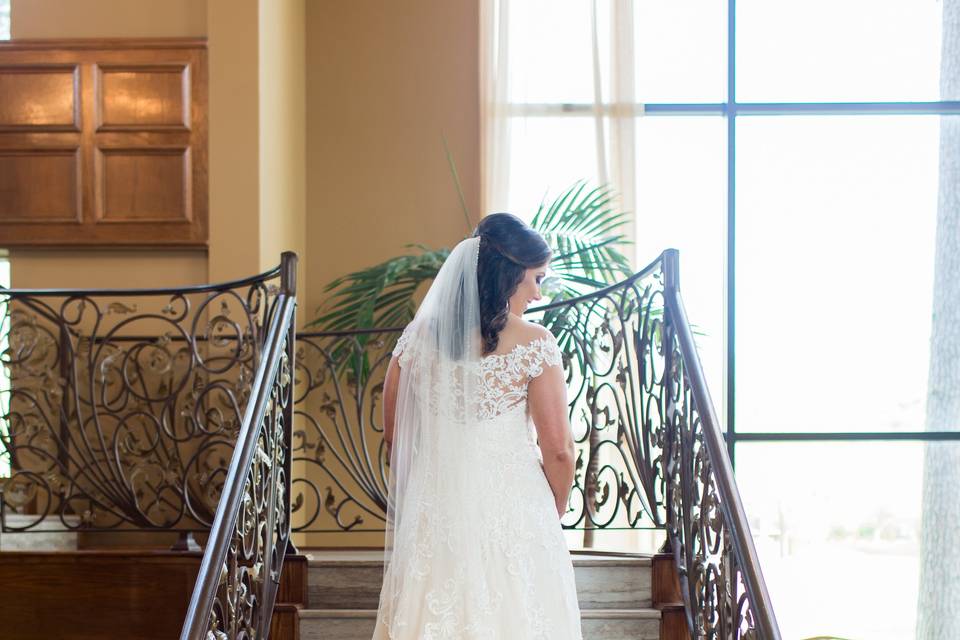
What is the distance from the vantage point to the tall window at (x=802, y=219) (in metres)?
7.30

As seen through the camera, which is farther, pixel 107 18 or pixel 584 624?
pixel 107 18

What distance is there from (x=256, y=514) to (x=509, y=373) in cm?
119

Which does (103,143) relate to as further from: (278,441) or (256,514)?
(256,514)

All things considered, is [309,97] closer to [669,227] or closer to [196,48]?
[196,48]

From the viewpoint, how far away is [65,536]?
5.69 metres

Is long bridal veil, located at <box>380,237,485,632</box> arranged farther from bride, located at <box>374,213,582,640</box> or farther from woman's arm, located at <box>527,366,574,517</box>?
woman's arm, located at <box>527,366,574,517</box>

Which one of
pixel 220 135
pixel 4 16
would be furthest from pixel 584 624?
pixel 4 16

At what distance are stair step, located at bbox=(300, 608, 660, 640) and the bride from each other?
101 centimetres

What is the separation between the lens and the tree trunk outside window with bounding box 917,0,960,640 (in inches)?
288

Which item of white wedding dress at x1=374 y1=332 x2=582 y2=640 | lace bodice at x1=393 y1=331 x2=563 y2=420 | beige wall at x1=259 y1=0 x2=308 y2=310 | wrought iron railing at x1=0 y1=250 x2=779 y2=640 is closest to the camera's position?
white wedding dress at x1=374 y1=332 x2=582 y2=640

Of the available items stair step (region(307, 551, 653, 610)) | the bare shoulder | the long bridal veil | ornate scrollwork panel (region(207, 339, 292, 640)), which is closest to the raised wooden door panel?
ornate scrollwork panel (region(207, 339, 292, 640))

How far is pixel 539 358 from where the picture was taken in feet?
10.7

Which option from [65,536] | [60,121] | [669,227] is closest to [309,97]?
[60,121]

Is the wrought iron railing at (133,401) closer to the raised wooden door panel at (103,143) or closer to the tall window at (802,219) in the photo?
the raised wooden door panel at (103,143)
